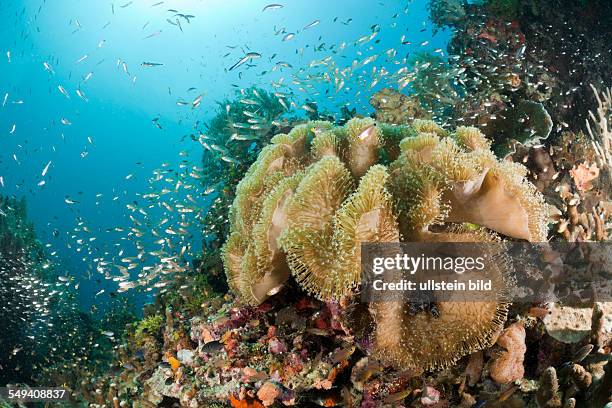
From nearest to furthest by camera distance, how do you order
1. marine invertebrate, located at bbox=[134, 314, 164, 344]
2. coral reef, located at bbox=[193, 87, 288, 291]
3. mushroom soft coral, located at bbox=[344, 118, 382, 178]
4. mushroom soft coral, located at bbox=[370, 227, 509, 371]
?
mushroom soft coral, located at bbox=[370, 227, 509, 371], mushroom soft coral, located at bbox=[344, 118, 382, 178], marine invertebrate, located at bbox=[134, 314, 164, 344], coral reef, located at bbox=[193, 87, 288, 291]

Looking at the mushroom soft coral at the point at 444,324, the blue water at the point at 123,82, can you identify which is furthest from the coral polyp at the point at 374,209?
the blue water at the point at 123,82

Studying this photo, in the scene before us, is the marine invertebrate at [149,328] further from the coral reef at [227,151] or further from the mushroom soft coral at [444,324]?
the mushroom soft coral at [444,324]

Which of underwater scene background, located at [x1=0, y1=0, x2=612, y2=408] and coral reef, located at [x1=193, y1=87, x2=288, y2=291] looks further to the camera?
coral reef, located at [x1=193, y1=87, x2=288, y2=291]

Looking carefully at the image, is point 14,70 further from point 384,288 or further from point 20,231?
point 384,288

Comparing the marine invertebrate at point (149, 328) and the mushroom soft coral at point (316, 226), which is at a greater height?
the mushroom soft coral at point (316, 226)

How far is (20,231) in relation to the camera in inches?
514

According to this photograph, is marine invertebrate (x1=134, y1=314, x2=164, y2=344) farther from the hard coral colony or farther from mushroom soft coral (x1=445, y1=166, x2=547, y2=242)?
mushroom soft coral (x1=445, y1=166, x2=547, y2=242)

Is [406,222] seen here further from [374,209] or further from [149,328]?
[149,328]

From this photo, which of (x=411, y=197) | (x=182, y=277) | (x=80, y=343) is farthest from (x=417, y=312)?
(x=80, y=343)

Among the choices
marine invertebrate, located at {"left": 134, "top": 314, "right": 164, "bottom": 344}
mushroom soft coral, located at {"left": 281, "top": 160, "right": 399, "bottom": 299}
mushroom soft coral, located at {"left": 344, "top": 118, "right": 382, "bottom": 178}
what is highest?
mushroom soft coral, located at {"left": 344, "top": 118, "right": 382, "bottom": 178}

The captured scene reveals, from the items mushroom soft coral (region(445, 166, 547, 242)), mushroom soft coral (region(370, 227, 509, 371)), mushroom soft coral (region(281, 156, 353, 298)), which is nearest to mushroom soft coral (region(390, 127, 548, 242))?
mushroom soft coral (region(445, 166, 547, 242))

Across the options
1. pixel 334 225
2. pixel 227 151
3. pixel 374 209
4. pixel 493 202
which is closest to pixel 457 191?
pixel 493 202

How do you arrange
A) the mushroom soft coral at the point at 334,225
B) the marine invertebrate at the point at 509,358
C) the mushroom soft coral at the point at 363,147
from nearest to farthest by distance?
the mushroom soft coral at the point at 334,225, the marine invertebrate at the point at 509,358, the mushroom soft coral at the point at 363,147

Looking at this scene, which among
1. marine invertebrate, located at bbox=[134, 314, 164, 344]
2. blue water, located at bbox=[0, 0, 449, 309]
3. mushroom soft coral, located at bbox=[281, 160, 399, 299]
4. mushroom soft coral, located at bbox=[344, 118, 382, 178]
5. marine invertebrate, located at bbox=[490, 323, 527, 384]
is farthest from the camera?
blue water, located at bbox=[0, 0, 449, 309]
